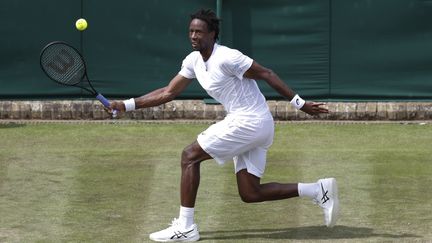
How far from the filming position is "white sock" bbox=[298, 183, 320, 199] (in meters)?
9.58

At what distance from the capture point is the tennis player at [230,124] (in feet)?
30.3

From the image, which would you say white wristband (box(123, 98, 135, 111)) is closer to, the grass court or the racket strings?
the racket strings

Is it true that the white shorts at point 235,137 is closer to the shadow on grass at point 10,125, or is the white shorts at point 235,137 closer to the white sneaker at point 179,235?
the white sneaker at point 179,235

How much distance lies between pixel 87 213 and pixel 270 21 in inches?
276

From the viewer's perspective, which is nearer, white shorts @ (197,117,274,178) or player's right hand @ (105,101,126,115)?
white shorts @ (197,117,274,178)

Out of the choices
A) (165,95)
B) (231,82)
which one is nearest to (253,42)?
(165,95)

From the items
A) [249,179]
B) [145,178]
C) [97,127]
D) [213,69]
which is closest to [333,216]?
[249,179]

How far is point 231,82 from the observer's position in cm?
931

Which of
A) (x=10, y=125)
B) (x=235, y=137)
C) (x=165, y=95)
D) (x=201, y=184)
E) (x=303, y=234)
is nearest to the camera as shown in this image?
(x=235, y=137)

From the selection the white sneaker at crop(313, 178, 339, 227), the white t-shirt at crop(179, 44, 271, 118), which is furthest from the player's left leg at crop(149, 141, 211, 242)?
the white sneaker at crop(313, 178, 339, 227)

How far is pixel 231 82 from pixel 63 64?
1.66m

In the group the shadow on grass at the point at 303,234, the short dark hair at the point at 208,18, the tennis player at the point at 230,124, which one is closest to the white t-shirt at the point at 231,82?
the tennis player at the point at 230,124

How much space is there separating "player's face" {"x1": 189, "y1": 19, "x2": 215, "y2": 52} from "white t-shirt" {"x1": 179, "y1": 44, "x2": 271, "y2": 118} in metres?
0.09

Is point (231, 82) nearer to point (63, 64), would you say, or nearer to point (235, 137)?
point (235, 137)
